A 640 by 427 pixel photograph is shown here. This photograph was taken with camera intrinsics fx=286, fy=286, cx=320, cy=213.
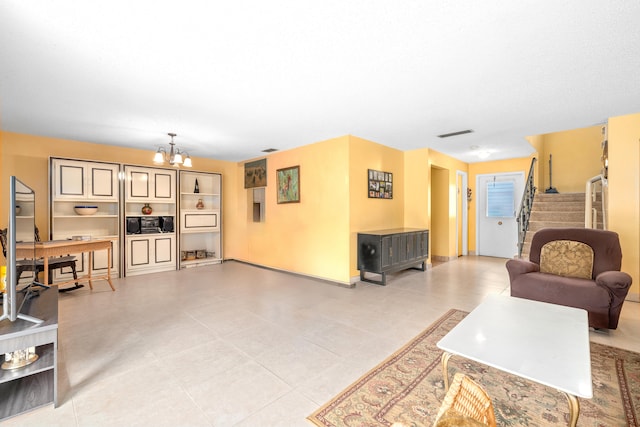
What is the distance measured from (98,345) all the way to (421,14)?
3751mm

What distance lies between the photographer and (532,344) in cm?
178

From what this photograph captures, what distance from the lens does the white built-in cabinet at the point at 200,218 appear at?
20.7 feet

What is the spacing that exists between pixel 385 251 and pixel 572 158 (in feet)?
18.1

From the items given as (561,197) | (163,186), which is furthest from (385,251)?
(163,186)

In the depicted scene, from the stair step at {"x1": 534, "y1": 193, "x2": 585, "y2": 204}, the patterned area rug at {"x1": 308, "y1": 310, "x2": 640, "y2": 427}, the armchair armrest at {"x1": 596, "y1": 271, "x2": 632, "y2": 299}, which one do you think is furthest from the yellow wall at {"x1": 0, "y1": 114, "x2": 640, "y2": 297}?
the patterned area rug at {"x1": 308, "y1": 310, "x2": 640, "y2": 427}

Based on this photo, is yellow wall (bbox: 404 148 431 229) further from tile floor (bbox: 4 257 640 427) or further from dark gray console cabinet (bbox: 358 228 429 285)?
tile floor (bbox: 4 257 640 427)

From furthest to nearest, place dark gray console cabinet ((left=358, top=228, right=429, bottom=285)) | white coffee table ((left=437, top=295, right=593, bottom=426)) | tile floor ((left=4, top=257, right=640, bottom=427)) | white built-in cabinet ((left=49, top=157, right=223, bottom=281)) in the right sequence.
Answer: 1. white built-in cabinet ((left=49, top=157, right=223, bottom=281))
2. dark gray console cabinet ((left=358, top=228, right=429, bottom=285))
3. tile floor ((left=4, top=257, right=640, bottom=427))
4. white coffee table ((left=437, top=295, right=593, bottom=426))

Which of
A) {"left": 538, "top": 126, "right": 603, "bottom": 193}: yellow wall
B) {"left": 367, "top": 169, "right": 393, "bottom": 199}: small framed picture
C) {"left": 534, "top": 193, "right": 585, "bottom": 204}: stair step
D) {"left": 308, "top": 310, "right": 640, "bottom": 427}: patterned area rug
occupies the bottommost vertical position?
{"left": 308, "top": 310, "right": 640, "bottom": 427}: patterned area rug

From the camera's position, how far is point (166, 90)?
2943 millimetres

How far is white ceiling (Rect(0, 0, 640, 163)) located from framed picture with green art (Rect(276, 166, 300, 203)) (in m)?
1.32

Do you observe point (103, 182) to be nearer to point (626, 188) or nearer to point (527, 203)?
point (626, 188)

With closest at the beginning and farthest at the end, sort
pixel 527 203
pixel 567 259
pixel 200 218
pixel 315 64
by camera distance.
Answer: pixel 315 64
pixel 567 259
pixel 527 203
pixel 200 218

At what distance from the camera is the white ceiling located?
5.98 ft

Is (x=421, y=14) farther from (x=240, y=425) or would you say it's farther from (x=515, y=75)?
(x=240, y=425)
